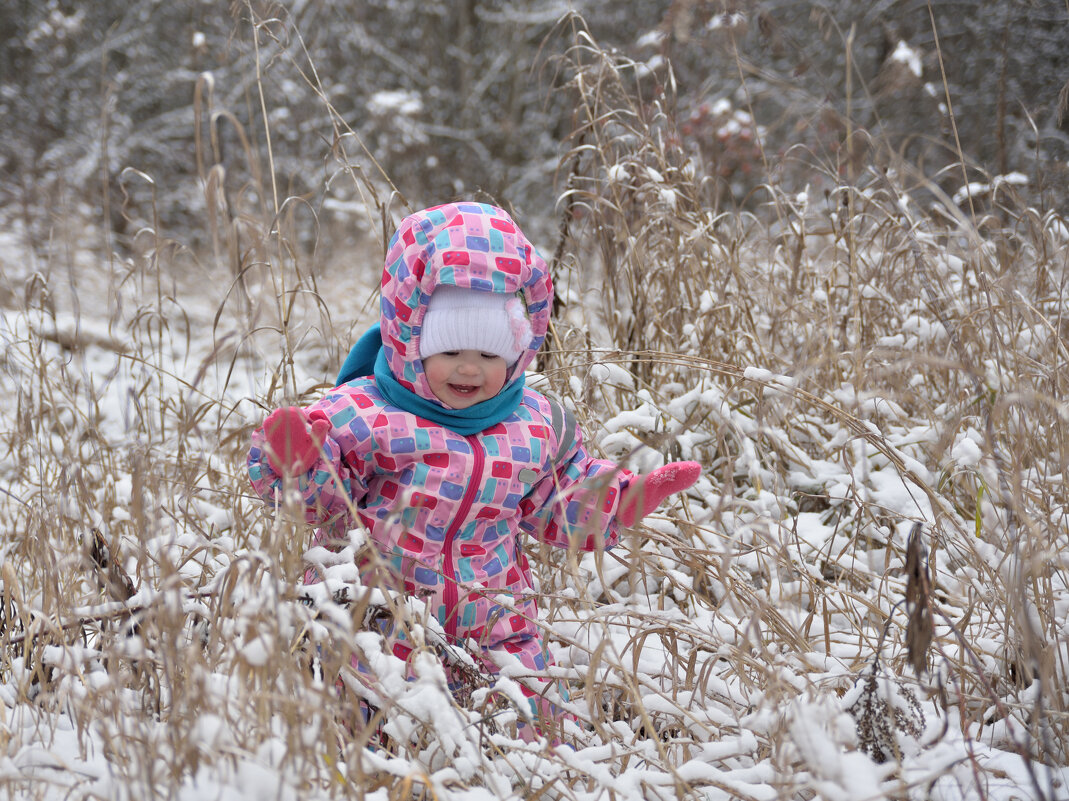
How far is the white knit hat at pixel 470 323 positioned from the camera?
1.44 meters

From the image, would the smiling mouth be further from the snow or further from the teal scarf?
the snow

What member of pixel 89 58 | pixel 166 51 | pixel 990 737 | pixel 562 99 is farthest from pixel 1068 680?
pixel 166 51

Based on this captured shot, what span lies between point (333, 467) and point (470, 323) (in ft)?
1.05

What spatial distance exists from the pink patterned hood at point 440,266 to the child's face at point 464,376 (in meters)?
0.02

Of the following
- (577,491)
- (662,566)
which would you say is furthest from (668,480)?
(662,566)

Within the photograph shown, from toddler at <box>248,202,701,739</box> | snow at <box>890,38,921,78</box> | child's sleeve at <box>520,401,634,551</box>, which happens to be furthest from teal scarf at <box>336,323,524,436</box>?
snow at <box>890,38,921,78</box>

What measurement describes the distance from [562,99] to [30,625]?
28.0 feet

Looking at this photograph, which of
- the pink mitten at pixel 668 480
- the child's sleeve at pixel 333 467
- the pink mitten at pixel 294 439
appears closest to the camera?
the pink mitten at pixel 294 439

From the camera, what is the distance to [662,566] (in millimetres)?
1680

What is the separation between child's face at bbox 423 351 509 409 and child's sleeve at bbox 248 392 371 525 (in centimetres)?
14

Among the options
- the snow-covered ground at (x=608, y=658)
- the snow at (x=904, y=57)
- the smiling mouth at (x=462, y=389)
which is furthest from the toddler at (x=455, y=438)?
the snow at (x=904, y=57)

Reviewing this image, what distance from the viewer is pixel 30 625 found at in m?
1.27

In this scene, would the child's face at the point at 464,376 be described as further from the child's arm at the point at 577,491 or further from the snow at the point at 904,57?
the snow at the point at 904,57

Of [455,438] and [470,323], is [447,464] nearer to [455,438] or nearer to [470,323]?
[455,438]
